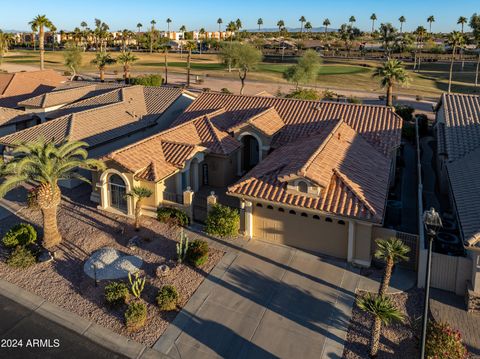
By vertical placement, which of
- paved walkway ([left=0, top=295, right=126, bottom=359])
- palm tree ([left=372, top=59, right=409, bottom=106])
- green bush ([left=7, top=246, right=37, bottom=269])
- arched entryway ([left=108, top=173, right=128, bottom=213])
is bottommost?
paved walkway ([left=0, top=295, right=126, bottom=359])

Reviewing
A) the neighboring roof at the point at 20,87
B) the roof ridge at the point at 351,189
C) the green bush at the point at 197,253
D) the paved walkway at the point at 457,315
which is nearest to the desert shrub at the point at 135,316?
the green bush at the point at 197,253

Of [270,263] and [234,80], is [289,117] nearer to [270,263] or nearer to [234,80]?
[270,263]

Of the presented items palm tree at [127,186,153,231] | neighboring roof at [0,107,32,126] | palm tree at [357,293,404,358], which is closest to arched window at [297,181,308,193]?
palm tree at [357,293,404,358]

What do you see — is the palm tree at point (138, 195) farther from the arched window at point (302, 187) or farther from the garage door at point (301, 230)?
the arched window at point (302, 187)

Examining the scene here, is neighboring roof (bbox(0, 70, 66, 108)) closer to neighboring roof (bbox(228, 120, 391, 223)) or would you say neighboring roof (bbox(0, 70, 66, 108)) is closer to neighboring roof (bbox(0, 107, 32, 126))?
neighboring roof (bbox(0, 107, 32, 126))

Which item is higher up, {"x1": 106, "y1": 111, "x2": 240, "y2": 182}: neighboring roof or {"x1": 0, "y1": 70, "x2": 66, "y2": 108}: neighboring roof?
{"x1": 0, "y1": 70, "x2": 66, "y2": 108}: neighboring roof
